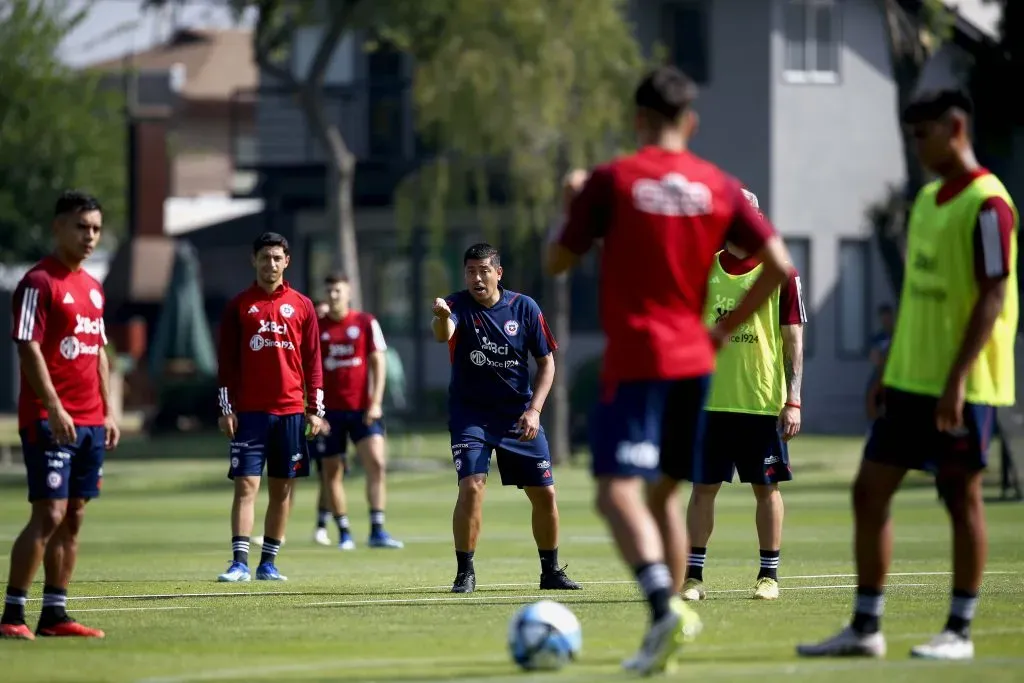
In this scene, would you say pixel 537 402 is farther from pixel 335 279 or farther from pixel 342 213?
pixel 342 213

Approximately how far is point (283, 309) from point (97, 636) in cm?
453

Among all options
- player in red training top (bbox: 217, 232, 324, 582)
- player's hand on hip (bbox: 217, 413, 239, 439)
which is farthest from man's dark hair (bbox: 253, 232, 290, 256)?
player's hand on hip (bbox: 217, 413, 239, 439)

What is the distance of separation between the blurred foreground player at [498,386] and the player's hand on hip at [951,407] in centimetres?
457

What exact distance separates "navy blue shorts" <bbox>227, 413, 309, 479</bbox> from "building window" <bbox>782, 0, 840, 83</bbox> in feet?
93.5

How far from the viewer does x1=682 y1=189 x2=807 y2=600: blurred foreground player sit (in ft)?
38.2

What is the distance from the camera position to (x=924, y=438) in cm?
872

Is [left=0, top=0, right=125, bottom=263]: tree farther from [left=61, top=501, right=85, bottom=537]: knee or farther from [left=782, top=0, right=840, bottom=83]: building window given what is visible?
[left=61, top=501, right=85, bottom=537]: knee

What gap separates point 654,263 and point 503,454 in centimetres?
488

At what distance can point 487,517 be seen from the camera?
21.7 metres

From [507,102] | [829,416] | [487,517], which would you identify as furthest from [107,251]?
[487,517]

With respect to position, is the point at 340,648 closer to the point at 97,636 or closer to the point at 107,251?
the point at 97,636

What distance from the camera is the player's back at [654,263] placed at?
27.0 feet

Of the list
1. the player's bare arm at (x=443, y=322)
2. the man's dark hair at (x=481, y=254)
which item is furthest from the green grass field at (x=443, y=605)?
the man's dark hair at (x=481, y=254)

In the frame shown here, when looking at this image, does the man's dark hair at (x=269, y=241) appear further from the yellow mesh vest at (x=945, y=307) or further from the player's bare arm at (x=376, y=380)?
the yellow mesh vest at (x=945, y=307)
